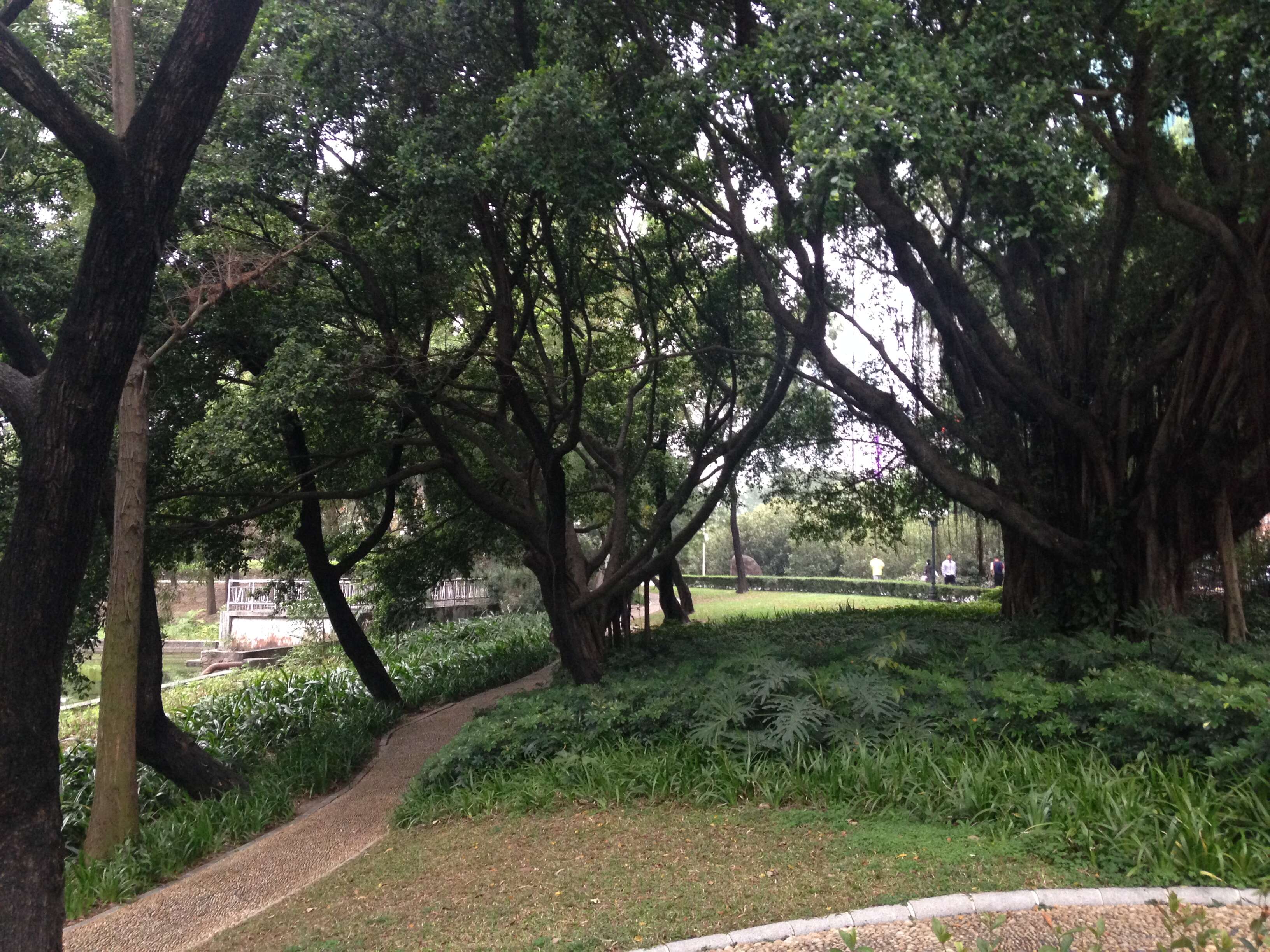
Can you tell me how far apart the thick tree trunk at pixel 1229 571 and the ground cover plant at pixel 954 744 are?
63 cm

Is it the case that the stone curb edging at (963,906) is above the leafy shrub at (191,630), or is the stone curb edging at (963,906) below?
above

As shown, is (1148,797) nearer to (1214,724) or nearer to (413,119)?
(1214,724)

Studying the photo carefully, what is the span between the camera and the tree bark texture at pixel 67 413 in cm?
404

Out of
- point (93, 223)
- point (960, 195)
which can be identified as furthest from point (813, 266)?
point (93, 223)

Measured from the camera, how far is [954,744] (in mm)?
5785

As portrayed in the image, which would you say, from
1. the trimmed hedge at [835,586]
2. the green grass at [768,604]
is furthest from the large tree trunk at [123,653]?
the trimmed hedge at [835,586]

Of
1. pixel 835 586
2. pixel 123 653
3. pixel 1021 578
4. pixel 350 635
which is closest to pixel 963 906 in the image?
pixel 123 653

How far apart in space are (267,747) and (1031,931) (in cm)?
967

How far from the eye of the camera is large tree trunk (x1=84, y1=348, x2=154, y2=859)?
7.05 m

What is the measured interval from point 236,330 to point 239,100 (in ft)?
7.39

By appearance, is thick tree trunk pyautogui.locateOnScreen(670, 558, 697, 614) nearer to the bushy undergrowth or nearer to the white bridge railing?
the bushy undergrowth

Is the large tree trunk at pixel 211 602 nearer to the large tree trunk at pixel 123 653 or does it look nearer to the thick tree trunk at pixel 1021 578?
the large tree trunk at pixel 123 653

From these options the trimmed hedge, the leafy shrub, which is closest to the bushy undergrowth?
the leafy shrub

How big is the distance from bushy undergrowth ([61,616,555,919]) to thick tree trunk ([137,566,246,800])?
21 cm
